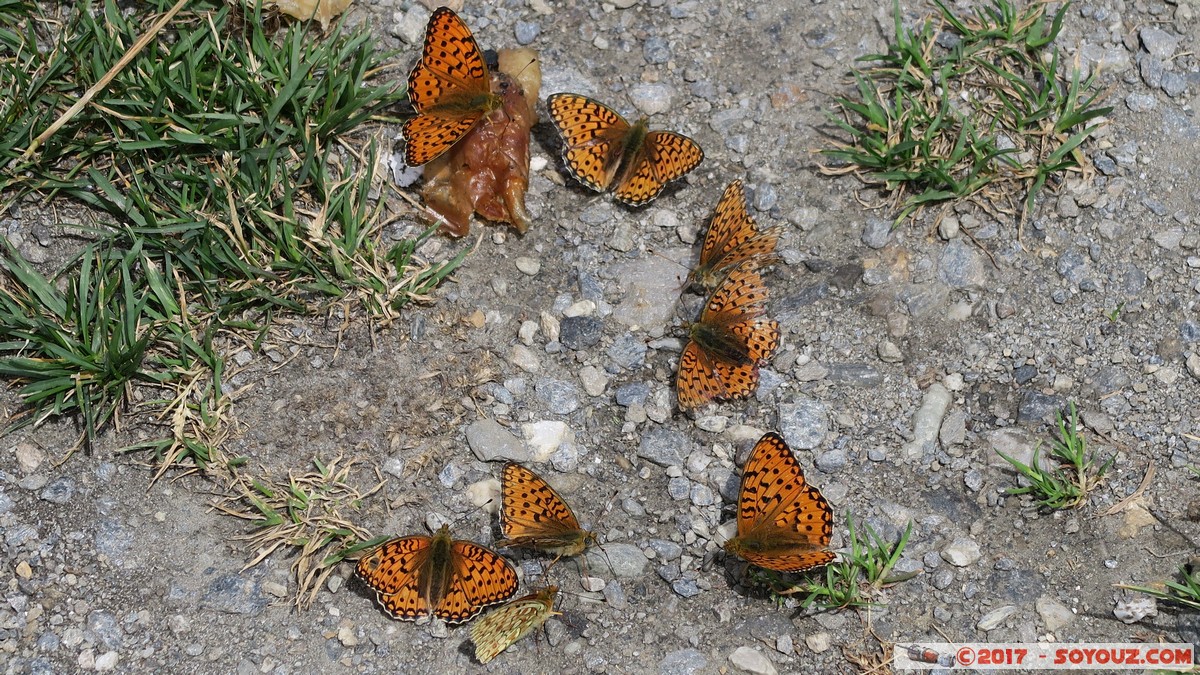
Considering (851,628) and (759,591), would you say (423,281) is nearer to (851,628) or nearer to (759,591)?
(759,591)

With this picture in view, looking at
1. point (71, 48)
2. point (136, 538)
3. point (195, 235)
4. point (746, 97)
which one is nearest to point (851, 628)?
point (746, 97)

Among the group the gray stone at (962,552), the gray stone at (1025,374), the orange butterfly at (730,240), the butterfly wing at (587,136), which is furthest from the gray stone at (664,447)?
the gray stone at (1025,374)

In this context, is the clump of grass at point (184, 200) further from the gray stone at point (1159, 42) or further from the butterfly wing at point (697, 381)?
the gray stone at point (1159, 42)

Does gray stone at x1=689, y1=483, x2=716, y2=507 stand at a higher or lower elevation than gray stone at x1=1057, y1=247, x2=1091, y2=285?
Result: lower

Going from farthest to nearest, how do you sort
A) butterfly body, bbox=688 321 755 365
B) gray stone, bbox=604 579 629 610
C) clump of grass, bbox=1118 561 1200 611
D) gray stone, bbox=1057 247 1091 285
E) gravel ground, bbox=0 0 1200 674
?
gray stone, bbox=1057 247 1091 285 → butterfly body, bbox=688 321 755 365 → gray stone, bbox=604 579 629 610 → gravel ground, bbox=0 0 1200 674 → clump of grass, bbox=1118 561 1200 611

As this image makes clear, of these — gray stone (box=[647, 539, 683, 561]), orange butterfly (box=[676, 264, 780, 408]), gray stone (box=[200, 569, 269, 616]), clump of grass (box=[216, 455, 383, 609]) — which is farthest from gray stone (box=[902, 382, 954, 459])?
gray stone (box=[200, 569, 269, 616])

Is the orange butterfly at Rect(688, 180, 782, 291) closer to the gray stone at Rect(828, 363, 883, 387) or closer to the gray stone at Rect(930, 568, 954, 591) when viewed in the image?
the gray stone at Rect(828, 363, 883, 387)

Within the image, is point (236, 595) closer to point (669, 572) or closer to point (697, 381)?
point (669, 572)
